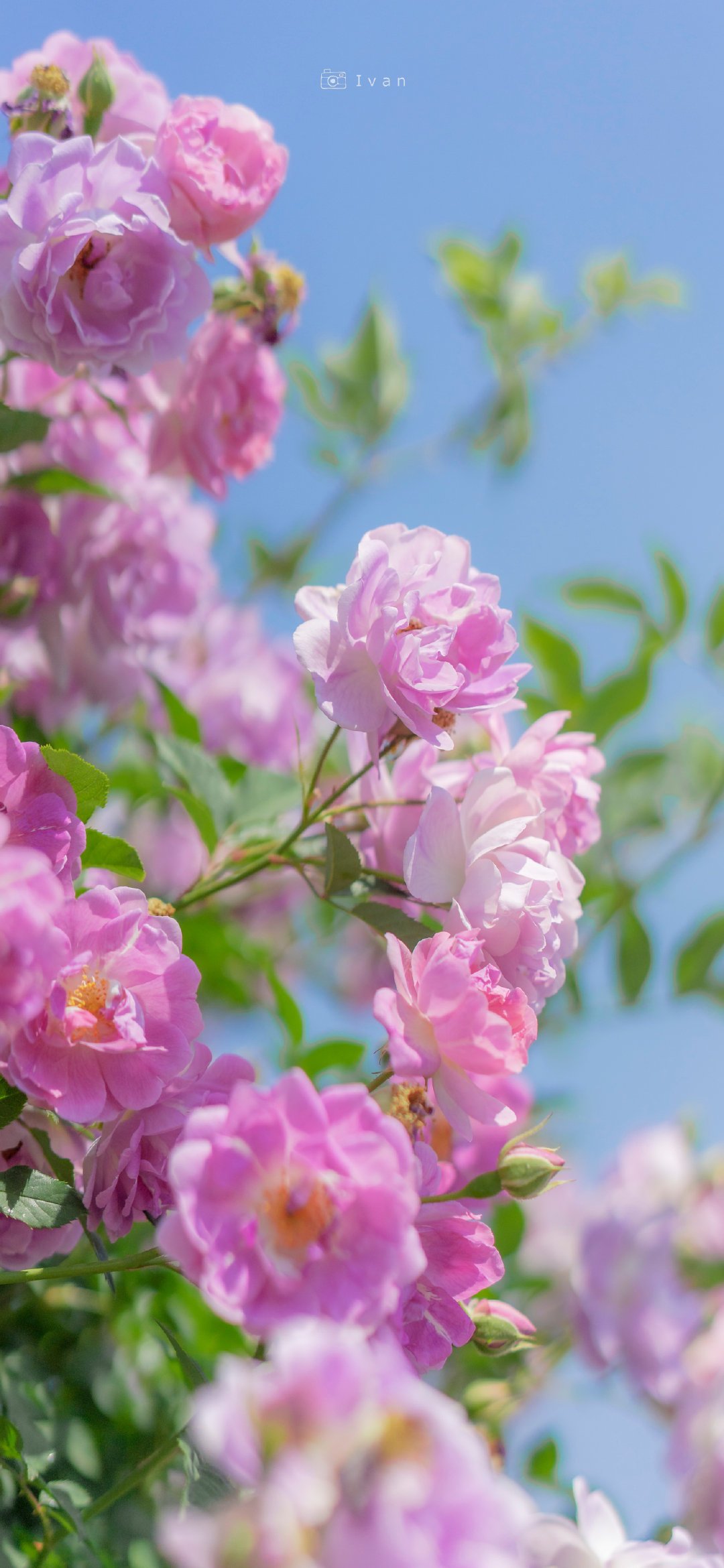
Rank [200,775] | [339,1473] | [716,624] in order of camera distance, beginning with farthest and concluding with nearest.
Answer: [716,624]
[200,775]
[339,1473]

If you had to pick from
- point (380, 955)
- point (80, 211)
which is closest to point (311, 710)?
point (380, 955)

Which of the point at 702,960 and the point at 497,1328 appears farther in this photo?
the point at 702,960

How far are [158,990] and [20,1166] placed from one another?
0.36ft

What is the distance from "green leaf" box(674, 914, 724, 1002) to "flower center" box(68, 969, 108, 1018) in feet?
2.70

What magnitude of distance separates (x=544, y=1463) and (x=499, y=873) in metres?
0.69

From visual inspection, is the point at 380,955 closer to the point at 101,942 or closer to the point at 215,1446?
the point at 101,942

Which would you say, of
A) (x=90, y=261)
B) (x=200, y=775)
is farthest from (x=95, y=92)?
(x=200, y=775)

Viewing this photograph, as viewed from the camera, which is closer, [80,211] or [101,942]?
[101,942]

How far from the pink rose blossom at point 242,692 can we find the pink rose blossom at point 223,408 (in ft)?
1.33

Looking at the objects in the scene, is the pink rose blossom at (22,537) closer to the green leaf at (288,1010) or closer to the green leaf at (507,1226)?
the green leaf at (288,1010)

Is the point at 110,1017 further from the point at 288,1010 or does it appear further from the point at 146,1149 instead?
the point at 288,1010

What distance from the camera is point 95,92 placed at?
80cm

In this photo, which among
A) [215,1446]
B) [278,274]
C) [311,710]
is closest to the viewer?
[215,1446]

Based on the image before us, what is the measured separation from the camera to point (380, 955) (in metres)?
1.12
